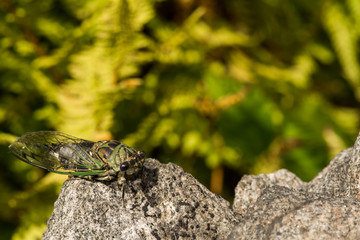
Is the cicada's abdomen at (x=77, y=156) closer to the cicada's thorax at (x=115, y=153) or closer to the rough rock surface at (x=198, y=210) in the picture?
the cicada's thorax at (x=115, y=153)

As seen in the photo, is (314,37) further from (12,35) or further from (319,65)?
(12,35)

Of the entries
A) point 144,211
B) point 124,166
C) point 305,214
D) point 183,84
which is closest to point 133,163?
point 124,166

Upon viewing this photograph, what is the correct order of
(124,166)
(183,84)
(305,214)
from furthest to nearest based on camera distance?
(183,84) < (124,166) < (305,214)

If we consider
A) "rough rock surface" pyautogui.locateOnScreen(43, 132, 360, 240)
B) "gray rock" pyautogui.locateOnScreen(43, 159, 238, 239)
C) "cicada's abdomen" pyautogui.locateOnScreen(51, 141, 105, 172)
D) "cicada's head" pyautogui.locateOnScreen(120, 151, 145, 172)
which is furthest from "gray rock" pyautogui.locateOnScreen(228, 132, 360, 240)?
"cicada's abdomen" pyautogui.locateOnScreen(51, 141, 105, 172)

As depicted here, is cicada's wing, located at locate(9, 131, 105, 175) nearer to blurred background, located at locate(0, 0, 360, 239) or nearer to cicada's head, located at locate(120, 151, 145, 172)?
cicada's head, located at locate(120, 151, 145, 172)

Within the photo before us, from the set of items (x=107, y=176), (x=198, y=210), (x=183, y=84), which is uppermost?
(x=183, y=84)

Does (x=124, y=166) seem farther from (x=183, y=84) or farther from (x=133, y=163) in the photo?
(x=183, y=84)

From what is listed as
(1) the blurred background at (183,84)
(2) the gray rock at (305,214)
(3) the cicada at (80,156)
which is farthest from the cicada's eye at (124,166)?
(1) the blurred background at (183,84)
